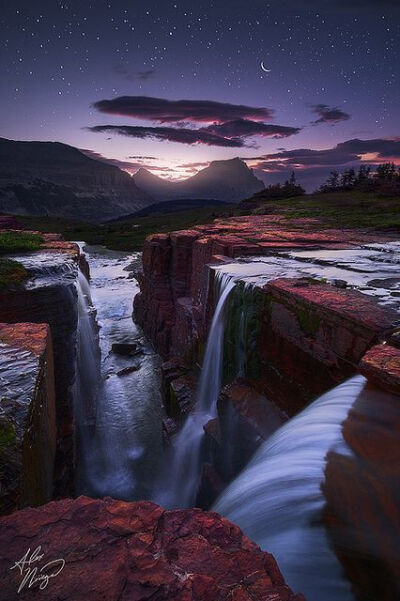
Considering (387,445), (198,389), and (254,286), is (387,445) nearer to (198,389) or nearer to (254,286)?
(254,286)

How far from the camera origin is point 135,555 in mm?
1470

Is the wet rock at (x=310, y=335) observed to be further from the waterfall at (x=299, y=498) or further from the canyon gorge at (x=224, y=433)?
the waterfall at (x=299, y=498)

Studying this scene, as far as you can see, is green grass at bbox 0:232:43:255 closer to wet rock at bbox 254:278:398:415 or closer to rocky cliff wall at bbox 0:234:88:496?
rocky cliff wall at bbox 0:234:88:496

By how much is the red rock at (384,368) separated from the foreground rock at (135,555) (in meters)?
1.68

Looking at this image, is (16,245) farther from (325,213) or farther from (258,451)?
(325,213)

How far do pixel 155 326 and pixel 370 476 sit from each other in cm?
1146

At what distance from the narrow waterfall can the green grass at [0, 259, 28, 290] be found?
145 inches

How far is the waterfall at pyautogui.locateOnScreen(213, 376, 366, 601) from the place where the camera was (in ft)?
6.54

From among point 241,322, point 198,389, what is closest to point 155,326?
point 198,389

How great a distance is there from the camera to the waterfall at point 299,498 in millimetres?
1992

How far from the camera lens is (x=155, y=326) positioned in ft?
43.5

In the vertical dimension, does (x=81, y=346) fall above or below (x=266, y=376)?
below

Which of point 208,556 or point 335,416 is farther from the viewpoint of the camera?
point 335,416

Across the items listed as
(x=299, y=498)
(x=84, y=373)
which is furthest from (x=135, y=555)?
(x=84, y=373)
